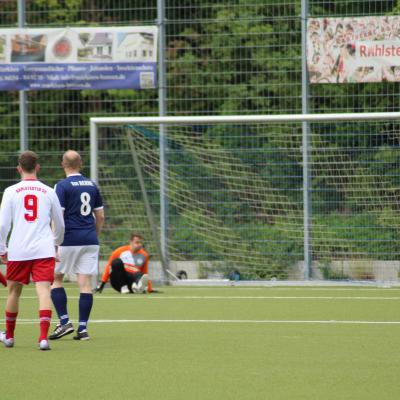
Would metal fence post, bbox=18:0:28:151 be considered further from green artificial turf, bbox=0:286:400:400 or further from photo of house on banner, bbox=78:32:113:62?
green artificial turf, bbox=0:286:400:400

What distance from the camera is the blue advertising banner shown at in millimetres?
19750

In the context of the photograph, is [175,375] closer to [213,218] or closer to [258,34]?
[213,218]

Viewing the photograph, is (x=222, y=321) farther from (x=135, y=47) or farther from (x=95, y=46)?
(x=95, y=46)

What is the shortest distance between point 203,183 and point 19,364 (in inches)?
395

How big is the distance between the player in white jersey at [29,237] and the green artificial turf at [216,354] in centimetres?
45

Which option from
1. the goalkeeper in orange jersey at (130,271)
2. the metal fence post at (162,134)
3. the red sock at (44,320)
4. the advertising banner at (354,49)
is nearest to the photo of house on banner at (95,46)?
the metal fence post at (162,134)

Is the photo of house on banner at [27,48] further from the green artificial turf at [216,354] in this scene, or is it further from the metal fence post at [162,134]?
the green artificial turf at [216,354]

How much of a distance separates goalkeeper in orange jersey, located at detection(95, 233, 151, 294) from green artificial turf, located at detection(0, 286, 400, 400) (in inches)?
75.0

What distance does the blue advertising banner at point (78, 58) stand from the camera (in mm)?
19750

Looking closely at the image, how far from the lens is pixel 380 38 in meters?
18.8

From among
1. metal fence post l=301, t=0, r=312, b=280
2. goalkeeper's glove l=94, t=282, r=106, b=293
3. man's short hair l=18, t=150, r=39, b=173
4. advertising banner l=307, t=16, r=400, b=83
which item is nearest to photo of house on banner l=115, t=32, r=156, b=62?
metal fence post l=301, t=0, r=312, b=280

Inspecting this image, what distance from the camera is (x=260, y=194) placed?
18344mm

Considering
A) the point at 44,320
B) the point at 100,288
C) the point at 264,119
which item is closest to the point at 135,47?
the point at 264,119

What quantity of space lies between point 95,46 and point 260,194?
13.1ft
